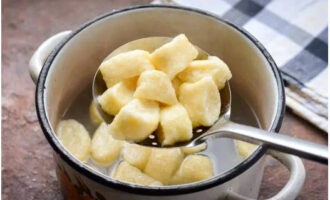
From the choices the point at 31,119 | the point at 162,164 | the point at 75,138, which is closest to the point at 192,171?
the point at 162,164

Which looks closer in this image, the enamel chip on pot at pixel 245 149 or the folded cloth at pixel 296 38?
the enamel chip on pot at pixel 245 149

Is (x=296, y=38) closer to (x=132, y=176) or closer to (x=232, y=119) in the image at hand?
(x=232, y=119)

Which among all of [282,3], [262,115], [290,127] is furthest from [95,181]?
[282,3]

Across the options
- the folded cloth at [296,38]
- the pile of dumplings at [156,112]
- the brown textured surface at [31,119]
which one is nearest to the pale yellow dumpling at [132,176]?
the pile of dumplings at [156,112]

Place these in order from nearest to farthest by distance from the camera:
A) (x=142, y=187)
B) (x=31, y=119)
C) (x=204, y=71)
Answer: (x=142, y=187), (x=204, y=71), (x=31, y=119)

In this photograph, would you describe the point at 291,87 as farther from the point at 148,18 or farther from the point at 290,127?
the point at 148,18

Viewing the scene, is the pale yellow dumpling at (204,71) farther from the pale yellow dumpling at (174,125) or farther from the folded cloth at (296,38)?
the folded cloth at (296,38)

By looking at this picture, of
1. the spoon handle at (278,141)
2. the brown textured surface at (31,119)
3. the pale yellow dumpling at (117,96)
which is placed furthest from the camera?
the brown textured surface at (31,119)
